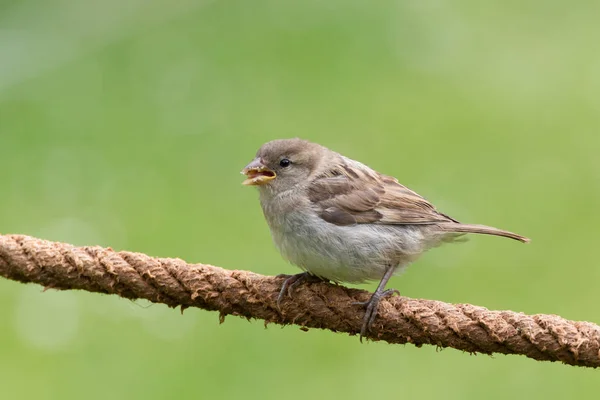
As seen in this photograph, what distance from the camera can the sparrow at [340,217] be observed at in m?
3.81

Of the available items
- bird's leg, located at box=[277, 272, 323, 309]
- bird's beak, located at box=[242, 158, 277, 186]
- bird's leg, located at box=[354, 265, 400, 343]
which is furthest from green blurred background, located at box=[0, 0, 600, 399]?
bird's leg, located at box=[354, 265, 400, 343]

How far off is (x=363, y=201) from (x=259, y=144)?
12.0ft

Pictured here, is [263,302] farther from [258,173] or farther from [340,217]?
[258,173]

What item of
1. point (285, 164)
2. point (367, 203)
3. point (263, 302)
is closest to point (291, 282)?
point (263, 302)

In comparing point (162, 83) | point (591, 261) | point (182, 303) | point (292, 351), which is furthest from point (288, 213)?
point (162, 83)

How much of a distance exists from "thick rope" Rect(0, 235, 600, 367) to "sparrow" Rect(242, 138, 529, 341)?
13.3 inches

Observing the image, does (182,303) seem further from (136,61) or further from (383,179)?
(136,61)

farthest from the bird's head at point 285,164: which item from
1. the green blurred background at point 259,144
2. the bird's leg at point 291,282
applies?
the green blurred background at point 259,144

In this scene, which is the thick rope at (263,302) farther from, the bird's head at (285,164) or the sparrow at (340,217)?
the bird's head at (285,164)

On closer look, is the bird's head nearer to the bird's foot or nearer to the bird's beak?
the bird's beak

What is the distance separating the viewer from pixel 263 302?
10.5ft

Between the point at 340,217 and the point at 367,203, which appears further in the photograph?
the point at 367,203

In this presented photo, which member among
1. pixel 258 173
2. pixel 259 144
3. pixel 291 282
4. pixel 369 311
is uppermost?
pixel 259 144

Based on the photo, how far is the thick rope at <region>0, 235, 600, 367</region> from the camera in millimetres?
2832
